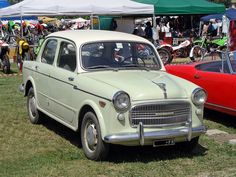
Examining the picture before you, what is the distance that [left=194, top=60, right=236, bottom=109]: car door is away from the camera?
7401 mm

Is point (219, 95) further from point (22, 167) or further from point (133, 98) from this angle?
point (22, 167)

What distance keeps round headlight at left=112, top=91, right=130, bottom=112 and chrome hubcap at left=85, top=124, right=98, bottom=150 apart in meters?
0.55

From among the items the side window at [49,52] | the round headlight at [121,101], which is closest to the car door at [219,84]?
the round headlight at [121,101]

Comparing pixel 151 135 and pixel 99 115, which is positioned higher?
pixel 99 115

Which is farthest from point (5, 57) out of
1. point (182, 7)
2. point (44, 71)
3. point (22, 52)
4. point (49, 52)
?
point (182, 7)

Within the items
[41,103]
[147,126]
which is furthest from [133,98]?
[41,103]

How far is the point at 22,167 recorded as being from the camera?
18.6 ft

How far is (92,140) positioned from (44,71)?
197 centimetres

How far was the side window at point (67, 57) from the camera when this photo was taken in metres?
6.69

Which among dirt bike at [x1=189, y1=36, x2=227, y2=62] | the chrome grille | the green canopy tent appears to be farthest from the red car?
the green canopy tent

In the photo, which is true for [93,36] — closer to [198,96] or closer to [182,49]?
[198,96]

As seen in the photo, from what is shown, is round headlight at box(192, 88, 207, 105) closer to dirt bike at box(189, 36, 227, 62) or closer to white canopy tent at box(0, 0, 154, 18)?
white canopy tent at box(0, 0, 154, 18)

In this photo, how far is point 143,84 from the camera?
19.2 feet

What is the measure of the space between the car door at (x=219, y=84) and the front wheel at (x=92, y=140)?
8.59 ft
